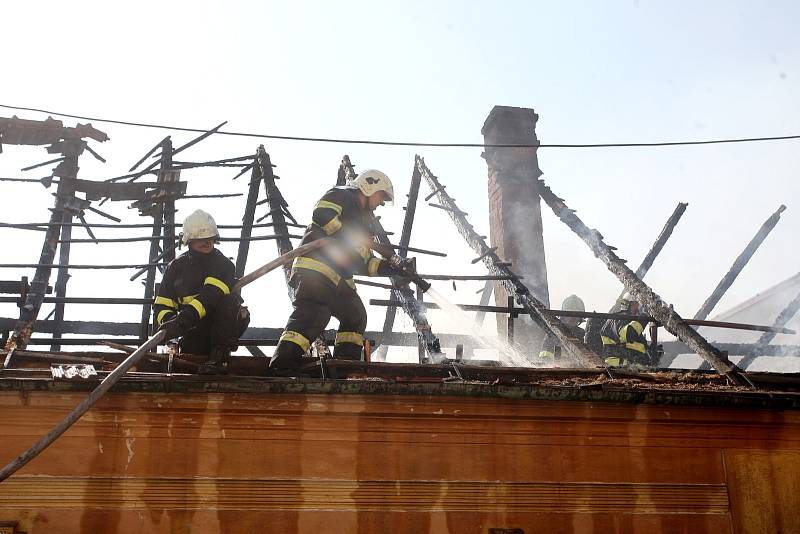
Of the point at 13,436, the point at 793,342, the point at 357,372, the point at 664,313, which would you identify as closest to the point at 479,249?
the point at 664,313

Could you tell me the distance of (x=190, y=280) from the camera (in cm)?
574

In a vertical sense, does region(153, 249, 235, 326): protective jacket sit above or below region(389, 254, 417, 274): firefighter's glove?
below

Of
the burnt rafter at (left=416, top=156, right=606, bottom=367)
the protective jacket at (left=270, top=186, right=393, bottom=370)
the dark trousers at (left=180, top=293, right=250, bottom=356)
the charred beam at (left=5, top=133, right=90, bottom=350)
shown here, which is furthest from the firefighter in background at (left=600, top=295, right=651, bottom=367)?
the charred beam at (left=5, top=133, right=90, bottom=350)

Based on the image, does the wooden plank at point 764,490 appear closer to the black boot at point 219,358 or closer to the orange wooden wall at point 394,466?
the orange wooden wall at point 394,466

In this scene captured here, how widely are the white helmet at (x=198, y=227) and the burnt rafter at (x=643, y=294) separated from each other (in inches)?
171

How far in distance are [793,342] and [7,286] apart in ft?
57.3

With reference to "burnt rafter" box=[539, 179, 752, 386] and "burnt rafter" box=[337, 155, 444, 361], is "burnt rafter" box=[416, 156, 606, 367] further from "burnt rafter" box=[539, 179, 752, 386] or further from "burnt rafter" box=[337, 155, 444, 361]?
"burnt rafter" box=[337, 155, 444, 361]

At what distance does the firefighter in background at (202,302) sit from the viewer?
520 centimetres

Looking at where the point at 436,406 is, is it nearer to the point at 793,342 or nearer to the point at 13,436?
the point at 13,436

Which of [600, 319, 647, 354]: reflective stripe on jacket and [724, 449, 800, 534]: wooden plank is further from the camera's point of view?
[600, 319, 647, 354]: reflective stripe on jacket

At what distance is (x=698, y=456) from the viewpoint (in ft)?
16.0

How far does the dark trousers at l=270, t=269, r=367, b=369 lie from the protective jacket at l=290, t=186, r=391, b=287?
0.08m

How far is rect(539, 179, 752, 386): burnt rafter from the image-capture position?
20.0ft

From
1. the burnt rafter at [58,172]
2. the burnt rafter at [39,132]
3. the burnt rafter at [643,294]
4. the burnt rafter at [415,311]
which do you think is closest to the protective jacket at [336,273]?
the burnt rafter at [415,311]
